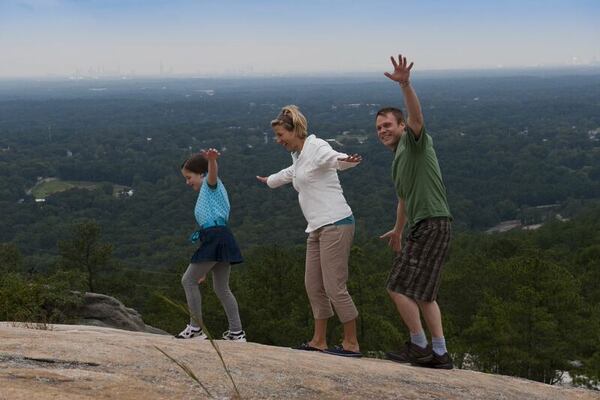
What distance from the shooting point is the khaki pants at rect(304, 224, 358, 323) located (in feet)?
17.5

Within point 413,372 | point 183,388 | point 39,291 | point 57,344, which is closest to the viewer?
point 183,388

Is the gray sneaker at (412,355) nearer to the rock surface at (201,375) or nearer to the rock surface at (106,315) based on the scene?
the rock surface at (201,375)

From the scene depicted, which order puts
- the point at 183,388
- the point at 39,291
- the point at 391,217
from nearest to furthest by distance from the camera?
the point at 183,388
the point at 39,291
the point at 391,217

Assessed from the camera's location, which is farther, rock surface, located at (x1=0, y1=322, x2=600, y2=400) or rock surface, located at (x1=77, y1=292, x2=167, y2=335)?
rock surface, located at (x1=77, y1=292, x2=167, y2=335)

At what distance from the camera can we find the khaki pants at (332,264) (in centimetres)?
533

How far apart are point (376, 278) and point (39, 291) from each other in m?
18.5

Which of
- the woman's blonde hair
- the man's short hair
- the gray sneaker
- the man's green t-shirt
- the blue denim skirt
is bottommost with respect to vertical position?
the gray sneaker

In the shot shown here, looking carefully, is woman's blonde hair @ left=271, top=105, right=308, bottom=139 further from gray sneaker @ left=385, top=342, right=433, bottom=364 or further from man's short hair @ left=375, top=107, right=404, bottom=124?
gray sneaker @ left=385, top=342, right=433, bottom=364

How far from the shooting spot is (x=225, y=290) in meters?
6.21

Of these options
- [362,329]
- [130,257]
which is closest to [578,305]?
[362,329]

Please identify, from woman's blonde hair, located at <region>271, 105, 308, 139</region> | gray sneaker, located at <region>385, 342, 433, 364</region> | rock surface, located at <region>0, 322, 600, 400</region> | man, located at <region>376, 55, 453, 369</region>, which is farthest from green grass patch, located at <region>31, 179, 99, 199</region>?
man, located at <region>376, 55, 453, 369</region>

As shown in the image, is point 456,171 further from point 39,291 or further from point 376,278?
point 39,291

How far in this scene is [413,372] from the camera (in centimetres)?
481

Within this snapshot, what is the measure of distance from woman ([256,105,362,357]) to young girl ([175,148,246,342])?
809 millimetres
